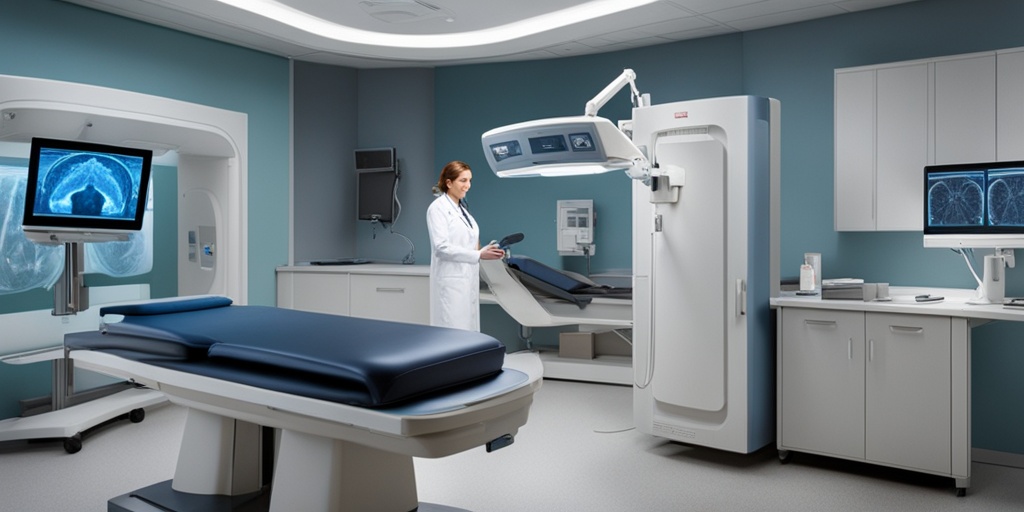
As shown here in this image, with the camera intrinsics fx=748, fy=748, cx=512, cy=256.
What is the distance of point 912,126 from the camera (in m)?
4.01

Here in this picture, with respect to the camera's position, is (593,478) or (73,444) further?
(73,444)

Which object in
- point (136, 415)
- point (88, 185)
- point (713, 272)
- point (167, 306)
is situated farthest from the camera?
point (136, 415)

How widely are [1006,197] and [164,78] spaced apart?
494 centimetres

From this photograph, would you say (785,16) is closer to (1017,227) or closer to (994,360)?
(1017,227)

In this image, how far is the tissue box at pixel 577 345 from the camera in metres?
5.67

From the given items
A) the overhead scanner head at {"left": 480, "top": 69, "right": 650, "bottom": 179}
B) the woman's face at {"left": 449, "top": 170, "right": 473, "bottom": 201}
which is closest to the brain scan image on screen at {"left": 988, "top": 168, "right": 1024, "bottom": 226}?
the overhead scanner head at {"left": 480, "top": 69, "right": 650, "bottom": 179}

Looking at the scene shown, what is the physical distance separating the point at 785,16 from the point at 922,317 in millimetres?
2237

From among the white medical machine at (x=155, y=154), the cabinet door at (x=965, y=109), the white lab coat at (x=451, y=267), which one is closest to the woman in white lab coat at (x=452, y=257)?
the white lab coat at (x=451, y=267)

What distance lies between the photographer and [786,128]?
4.77 m

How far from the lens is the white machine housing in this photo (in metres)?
3.59

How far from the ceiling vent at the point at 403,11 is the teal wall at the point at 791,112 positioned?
1.26 m

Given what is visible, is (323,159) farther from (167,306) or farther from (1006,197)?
(1006,197)

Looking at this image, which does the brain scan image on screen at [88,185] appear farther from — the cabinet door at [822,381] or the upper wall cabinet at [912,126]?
the upper wall cabinet at [912,126]

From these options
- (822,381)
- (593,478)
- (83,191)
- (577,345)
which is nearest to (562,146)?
(593,478)
